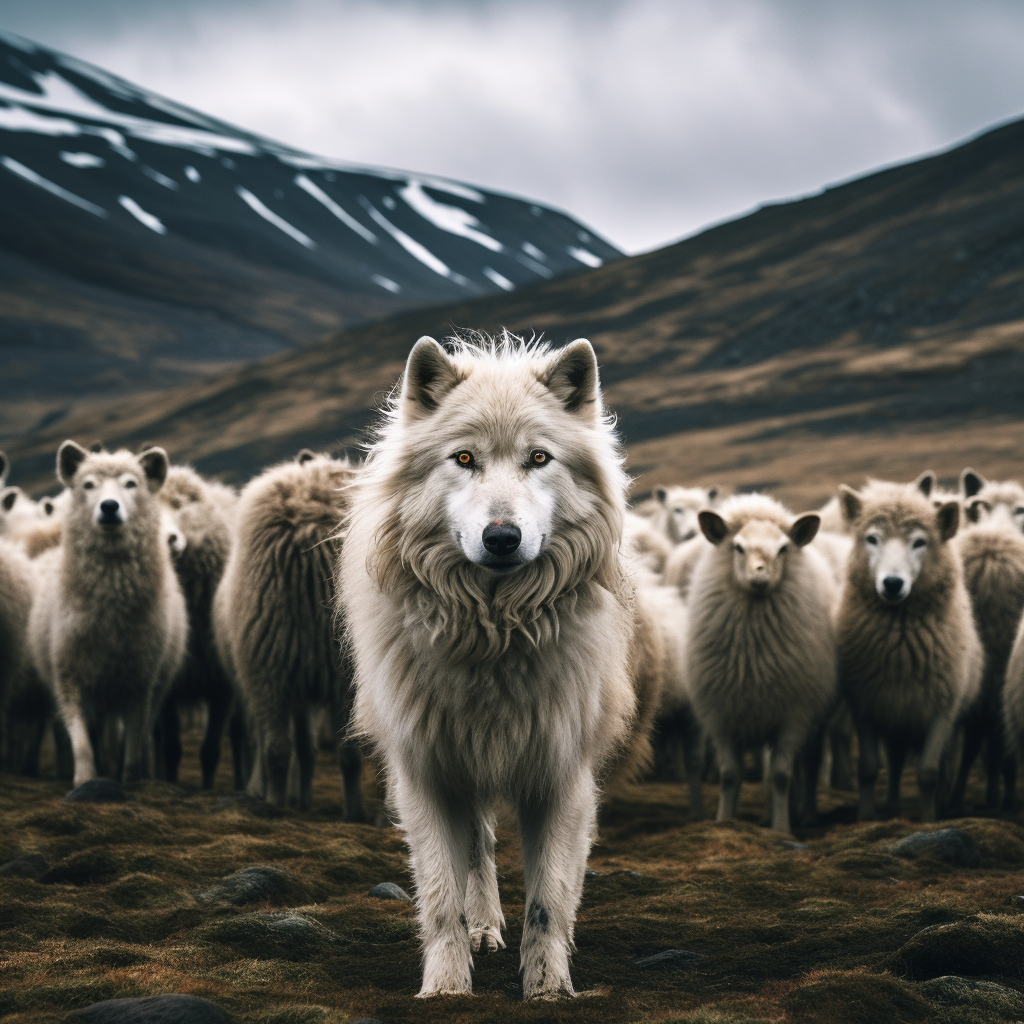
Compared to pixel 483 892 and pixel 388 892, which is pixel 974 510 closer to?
pixel 388 892

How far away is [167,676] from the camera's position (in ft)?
32.5

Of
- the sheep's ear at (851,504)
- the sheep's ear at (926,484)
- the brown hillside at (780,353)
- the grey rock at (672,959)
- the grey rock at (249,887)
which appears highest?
the brown hillside at (780,353)

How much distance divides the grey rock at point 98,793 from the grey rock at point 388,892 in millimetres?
2550

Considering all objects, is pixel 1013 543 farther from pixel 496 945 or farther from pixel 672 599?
pixel 496 945

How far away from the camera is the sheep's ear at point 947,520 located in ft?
31.8

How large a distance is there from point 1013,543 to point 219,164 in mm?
203550

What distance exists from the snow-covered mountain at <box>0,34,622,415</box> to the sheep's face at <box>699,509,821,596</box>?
110711mm

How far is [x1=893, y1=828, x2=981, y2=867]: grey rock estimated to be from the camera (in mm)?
7566

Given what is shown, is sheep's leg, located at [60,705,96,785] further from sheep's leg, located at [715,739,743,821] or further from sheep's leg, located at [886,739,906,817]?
sheep's leg, located at [886,739,906,817]

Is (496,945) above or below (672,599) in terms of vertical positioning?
below

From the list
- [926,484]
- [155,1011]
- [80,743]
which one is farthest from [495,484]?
[926,484]

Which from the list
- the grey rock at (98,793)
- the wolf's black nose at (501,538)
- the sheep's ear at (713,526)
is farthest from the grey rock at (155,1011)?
the sheep's ear at (713,526)

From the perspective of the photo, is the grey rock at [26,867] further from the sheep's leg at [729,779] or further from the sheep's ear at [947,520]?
the sheep's ear at [947,520]

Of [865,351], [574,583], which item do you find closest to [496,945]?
[574,583]
